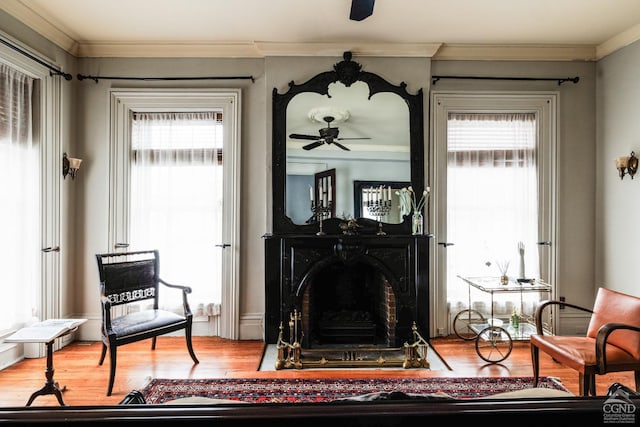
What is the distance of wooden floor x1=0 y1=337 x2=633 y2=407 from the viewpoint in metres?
2.69

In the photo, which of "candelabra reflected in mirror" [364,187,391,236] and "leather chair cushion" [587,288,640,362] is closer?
"leather chair cushion" [587,288,640,362]

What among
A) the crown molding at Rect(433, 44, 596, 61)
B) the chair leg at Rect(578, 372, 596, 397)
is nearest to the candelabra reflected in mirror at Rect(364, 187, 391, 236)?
the crown molding at Rect(433, 44, 596, 61)

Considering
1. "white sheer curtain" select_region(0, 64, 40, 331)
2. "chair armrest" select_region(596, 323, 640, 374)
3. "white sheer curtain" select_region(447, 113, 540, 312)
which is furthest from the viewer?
"white sheer curtain" select_region(447, 113, 540, 312)

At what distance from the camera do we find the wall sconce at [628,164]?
333 centimetres

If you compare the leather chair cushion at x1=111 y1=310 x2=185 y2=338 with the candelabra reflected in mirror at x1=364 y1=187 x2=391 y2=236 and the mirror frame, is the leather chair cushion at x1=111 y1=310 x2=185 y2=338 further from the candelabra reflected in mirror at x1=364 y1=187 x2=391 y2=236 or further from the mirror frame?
the candelabra reflected in mirror at x1=364 y1=187 x2=391 y2=236

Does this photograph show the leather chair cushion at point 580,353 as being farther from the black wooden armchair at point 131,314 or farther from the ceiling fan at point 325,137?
the black wooden armchair at point 131,314

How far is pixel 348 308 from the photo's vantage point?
372 cm

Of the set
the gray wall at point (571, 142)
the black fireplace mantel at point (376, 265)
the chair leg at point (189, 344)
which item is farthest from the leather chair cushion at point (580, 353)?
the chair leg at point (189, 344)

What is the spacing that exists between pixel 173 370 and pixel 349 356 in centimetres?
143

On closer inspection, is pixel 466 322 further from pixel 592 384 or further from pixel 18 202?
pixel 18 202

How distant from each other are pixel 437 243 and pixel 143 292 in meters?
2.76

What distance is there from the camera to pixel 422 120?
12.1 ft

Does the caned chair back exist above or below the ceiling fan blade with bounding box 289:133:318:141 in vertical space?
A: below

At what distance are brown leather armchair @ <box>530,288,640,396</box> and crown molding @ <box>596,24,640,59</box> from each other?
2.36 meters
